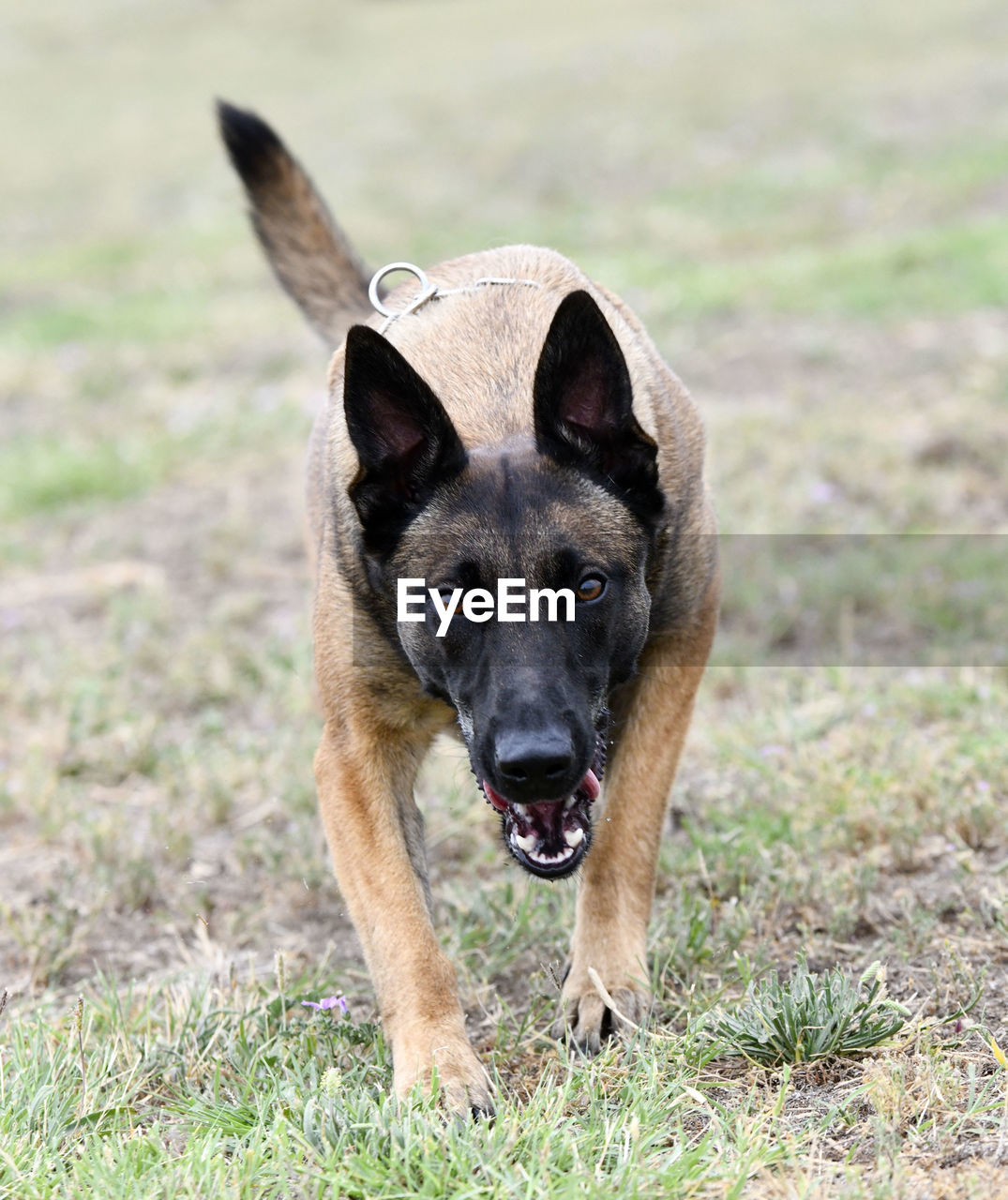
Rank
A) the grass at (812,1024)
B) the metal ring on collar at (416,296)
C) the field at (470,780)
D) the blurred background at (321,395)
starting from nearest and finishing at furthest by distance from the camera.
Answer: the field at (470,780), the grass at (812,1024), the metal ring on collar at (416,296), the blurred background at (321,395)

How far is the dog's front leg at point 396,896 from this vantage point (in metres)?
2.85

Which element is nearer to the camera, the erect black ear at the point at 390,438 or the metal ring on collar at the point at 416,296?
the erect black ear at the point at 390,438

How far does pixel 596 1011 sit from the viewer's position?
10.1ft

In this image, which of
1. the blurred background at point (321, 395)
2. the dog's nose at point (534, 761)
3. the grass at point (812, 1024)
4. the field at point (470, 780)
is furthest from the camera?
the blurred background at point (321, 395)

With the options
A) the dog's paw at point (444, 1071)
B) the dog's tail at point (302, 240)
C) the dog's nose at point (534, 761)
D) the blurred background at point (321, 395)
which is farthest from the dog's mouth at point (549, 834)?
the dog's tail at point (302, 240)

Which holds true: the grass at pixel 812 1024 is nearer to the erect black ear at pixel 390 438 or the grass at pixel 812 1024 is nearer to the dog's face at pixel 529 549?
the dog's face at pixel 529 549

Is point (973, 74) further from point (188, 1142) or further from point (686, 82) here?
point (188, 1142)

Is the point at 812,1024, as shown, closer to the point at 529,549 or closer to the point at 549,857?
the point at 549,857

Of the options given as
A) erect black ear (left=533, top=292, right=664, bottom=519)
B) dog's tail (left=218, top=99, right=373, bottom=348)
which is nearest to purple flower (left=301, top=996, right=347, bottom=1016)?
erect black ear (left=533, top=292, right=664, bottom=519)

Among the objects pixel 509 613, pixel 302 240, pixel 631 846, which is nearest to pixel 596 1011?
pixel 631 846

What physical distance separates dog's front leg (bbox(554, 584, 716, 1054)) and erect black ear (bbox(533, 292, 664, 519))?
50 cm

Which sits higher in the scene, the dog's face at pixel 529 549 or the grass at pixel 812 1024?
the dog's face at pixel 529 549

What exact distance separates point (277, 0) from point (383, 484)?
35.6m

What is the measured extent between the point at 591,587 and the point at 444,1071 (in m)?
1.00
